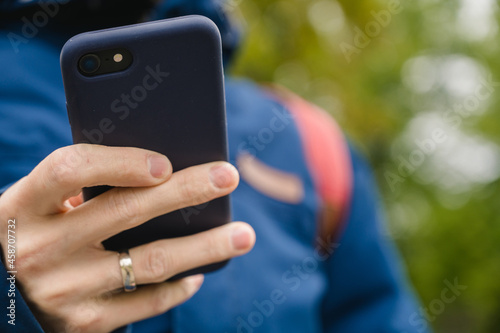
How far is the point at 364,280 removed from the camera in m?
1.32

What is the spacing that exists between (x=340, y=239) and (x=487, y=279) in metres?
3.91

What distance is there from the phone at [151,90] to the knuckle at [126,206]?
0.04 m

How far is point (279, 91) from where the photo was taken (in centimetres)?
150

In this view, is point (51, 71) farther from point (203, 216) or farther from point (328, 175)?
point (328, 175)

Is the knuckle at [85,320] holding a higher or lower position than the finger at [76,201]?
lower

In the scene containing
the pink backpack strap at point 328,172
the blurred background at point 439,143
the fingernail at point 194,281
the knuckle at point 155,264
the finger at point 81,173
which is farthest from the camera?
the blurred background at point 439,143

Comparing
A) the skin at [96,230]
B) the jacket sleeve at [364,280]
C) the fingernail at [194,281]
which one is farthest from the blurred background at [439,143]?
the skin at [96,230]

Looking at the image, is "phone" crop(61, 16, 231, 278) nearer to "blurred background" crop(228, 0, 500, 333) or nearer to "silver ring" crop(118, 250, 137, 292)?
"silver ring" crop(118, 250, 137, 292)

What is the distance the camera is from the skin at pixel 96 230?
615mm

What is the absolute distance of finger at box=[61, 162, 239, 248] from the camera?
25.4 inches

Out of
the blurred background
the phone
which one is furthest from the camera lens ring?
the blurred background

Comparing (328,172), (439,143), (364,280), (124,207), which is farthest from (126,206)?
(439,143)

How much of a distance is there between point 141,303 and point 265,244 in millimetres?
372

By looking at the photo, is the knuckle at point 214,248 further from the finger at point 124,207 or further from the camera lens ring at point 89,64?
the camera lens ring at point 89,64
